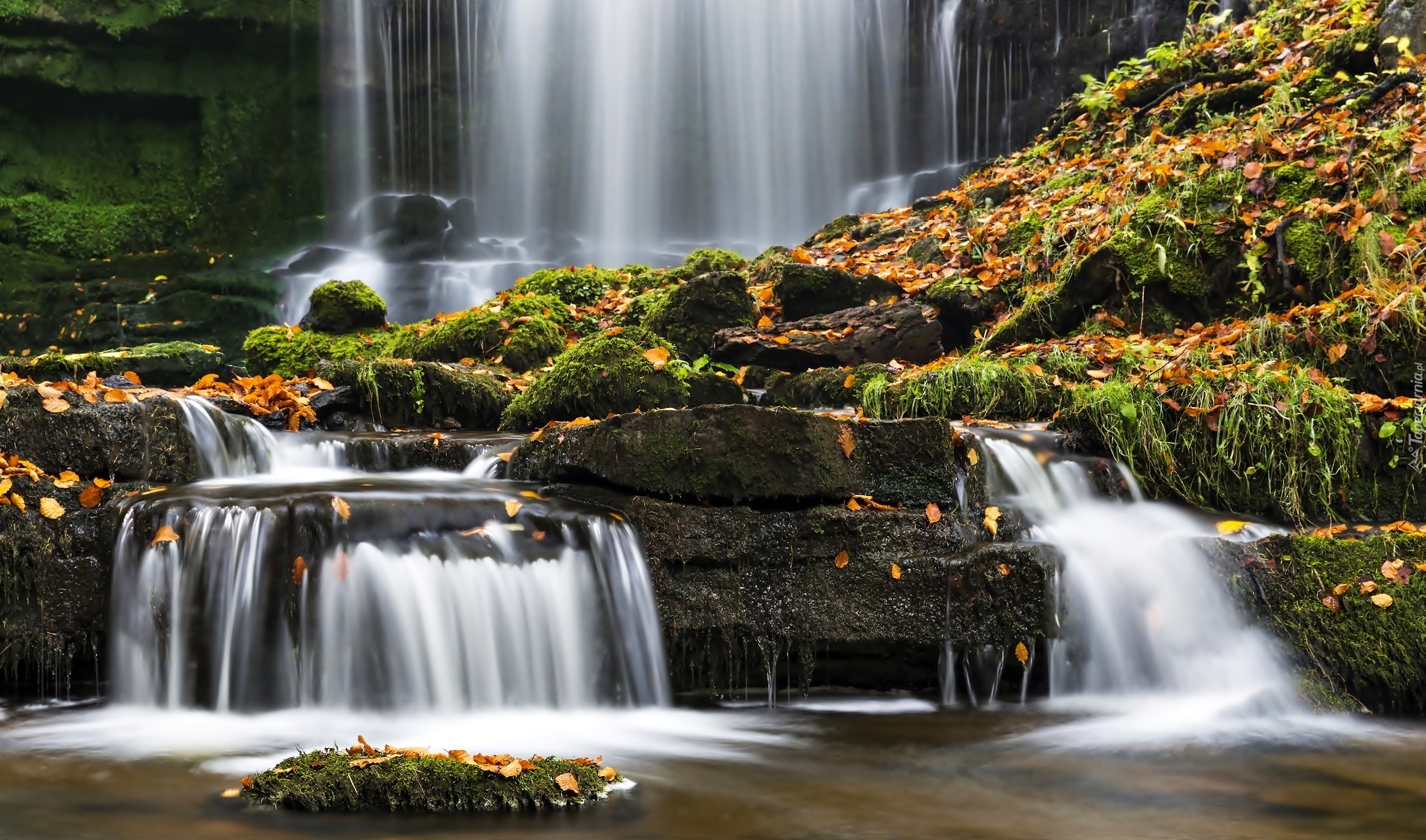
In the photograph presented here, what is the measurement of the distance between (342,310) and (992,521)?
658cm

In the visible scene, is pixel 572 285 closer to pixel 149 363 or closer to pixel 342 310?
pixel 342 310

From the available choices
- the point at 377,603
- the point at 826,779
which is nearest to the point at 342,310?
the point at 377,603

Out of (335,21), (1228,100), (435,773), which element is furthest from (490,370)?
(335,21)

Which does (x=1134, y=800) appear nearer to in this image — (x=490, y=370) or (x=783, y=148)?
(x=490, y=370)

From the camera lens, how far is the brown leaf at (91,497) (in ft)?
15.0

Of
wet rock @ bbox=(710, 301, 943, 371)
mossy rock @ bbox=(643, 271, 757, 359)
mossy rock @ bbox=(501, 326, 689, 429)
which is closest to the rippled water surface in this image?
mossy rock @ bbox=(501, 326, 689, 429)

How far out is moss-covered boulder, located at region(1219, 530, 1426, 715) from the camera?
14.5 feet

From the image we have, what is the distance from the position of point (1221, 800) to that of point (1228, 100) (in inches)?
312

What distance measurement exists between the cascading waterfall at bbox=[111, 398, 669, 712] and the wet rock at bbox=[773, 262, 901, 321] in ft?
14.0

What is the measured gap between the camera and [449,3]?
18.3 meters

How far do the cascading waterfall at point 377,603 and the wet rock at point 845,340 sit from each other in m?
3.44

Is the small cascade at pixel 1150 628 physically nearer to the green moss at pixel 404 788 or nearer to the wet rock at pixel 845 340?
the green moss at pixel 404 788

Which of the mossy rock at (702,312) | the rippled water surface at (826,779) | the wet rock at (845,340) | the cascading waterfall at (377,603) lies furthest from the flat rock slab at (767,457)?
the mossy rock at (702,312)

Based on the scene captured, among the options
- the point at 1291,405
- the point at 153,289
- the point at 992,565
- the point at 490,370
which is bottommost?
the point at 992,565
